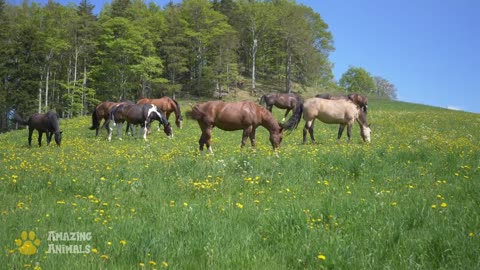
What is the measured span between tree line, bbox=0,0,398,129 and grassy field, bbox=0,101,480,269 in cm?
4454

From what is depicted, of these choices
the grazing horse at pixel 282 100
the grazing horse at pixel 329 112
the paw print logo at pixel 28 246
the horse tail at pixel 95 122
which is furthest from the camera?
the grazing horse at pixel 282 100

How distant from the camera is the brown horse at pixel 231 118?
13.1 meters

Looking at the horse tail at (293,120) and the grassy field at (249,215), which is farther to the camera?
the horse tail at (293,120)

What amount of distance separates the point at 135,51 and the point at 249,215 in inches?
2105

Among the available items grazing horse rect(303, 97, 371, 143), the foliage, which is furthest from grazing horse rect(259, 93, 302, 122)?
the foliage

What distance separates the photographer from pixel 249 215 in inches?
231

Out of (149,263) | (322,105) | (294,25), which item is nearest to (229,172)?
(149,263)

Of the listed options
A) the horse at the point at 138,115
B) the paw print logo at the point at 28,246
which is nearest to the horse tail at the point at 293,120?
the horse at the point at 138,115

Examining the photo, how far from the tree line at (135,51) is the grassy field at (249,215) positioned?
4454cm

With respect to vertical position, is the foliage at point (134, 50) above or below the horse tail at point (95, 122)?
above

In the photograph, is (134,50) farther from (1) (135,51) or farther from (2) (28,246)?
(2) (28,246)

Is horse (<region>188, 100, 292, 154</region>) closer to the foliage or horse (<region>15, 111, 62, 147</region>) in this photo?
horse (<region>15, 111, 62, 147</region>)

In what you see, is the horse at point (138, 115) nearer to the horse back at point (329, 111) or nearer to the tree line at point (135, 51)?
the horse back at point (329, 111)

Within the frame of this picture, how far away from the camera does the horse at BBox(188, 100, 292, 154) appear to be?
13078 mm
